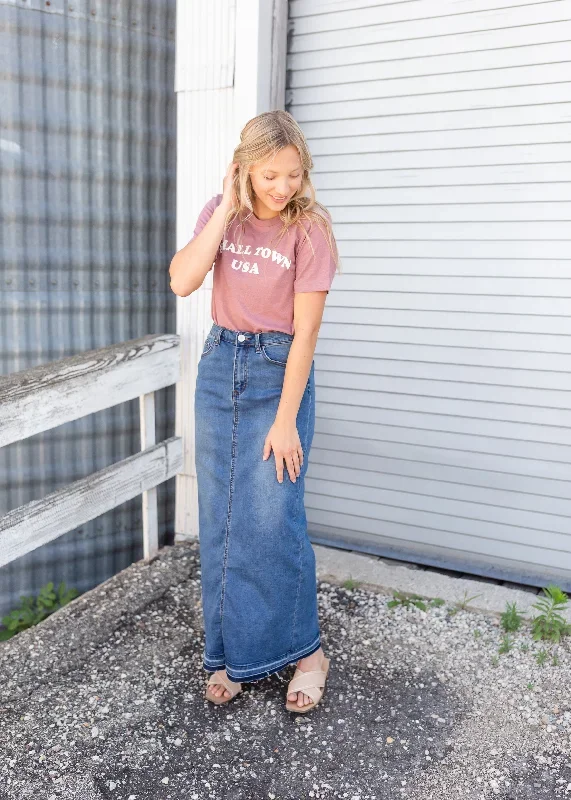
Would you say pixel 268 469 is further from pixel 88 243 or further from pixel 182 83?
pixel 182 83

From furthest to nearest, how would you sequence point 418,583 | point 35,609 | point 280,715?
point 35,609 → point 418,583 → point 280,715

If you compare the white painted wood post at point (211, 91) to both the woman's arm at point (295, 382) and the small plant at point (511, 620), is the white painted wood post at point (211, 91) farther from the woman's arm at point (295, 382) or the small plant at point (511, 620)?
the small plant at point (511, 620)

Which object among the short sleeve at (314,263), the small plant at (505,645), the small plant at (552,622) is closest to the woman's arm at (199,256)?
the short sleeve at (314,263)

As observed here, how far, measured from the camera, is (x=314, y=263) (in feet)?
8.36

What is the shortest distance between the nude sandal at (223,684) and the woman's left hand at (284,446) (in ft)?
2.60

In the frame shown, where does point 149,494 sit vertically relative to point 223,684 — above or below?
above

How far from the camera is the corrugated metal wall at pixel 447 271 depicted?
11.8 ft

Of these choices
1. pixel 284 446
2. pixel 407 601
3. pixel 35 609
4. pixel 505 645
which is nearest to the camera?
pixel 284 446

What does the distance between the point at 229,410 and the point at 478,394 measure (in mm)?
1588

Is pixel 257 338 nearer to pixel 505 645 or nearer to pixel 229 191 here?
pixel 229 191

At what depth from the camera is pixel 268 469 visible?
2.71m

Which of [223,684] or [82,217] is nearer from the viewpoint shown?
[223,684]

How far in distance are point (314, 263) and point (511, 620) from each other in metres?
1.86

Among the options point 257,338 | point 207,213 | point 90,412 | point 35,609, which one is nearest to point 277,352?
point 257,338
